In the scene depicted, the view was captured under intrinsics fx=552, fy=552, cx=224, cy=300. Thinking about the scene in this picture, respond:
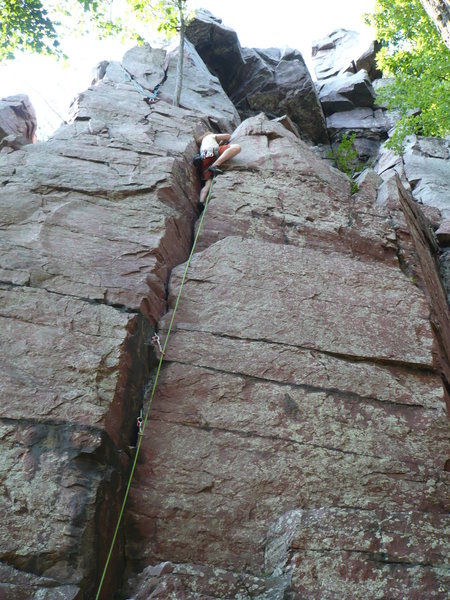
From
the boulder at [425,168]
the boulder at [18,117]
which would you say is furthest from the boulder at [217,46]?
the boulder at [18,117]

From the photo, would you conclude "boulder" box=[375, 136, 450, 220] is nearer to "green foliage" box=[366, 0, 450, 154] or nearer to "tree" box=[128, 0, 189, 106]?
"green foliage" box=[366, 0, 450, 154]

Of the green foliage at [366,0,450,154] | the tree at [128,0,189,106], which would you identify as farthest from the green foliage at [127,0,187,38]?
the green foliage at [366,0,450,154]

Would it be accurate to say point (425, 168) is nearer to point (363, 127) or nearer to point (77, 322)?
point (363, 127)

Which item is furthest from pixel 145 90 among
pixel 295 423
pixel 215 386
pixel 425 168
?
pixel 295 423

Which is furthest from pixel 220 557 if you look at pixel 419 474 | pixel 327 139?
pixel 327 139

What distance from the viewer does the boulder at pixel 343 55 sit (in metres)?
16.6

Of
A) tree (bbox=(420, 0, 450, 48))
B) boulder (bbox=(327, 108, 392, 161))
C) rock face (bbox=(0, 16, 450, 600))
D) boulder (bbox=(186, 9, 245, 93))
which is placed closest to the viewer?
rock face (bbox=(0, 16, 450, 600))

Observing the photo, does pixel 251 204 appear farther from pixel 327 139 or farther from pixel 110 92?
pixel 327 139

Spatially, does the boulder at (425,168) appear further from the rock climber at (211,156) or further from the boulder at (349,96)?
the rock climber at (211,156)

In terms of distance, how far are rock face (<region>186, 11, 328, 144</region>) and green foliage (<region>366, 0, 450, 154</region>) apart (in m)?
1.76

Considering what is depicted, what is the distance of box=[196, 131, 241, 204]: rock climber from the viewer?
21.8 feet

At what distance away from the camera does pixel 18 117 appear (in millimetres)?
10031

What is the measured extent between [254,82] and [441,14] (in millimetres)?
6465

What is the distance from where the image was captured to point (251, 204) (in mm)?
6211
